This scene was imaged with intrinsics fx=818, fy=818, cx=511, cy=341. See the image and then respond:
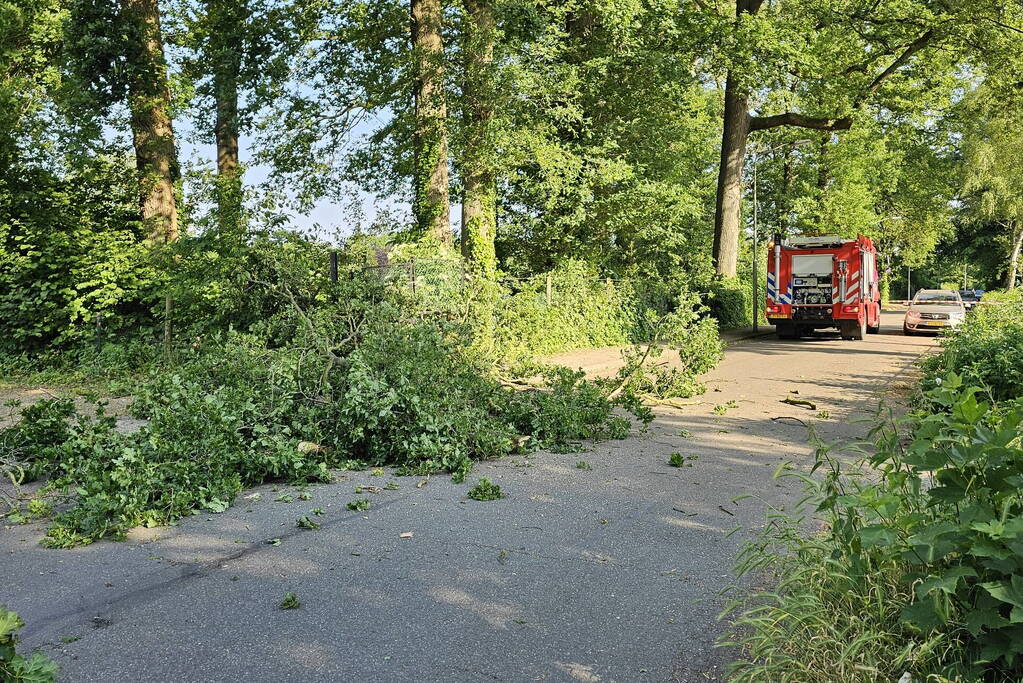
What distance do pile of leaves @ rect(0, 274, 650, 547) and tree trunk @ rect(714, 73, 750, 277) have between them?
18.1 m

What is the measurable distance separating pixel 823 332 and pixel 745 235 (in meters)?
11.7

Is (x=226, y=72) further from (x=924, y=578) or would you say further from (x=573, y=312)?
(x=924, y=578)

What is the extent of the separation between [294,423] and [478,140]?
13.3m

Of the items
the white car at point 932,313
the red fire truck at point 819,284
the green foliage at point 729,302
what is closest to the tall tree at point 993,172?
the white car at point 932,313

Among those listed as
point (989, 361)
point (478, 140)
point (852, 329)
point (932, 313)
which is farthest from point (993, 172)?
point (989, 361)

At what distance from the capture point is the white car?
27297 mm

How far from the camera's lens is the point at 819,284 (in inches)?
1005

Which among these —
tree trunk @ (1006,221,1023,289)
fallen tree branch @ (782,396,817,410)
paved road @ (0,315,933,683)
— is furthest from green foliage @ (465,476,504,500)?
tree trunk @ (1006,221,1023,289)

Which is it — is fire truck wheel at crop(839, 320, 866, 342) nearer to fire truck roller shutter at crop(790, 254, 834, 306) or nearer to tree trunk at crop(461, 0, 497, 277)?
fire truck roller shutter at crop(790, 254, 834, 306)

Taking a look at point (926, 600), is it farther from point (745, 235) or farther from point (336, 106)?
point (745, 235)

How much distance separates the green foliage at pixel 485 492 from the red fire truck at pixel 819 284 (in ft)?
69.3

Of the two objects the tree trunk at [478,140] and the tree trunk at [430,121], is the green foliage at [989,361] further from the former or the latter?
the tree trunk at [430,121]

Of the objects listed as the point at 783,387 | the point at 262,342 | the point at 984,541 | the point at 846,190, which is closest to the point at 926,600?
the point at 984,541

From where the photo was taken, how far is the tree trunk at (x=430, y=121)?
19.3 metres
